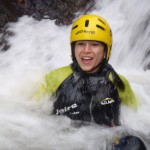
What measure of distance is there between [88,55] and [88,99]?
52 centimetres

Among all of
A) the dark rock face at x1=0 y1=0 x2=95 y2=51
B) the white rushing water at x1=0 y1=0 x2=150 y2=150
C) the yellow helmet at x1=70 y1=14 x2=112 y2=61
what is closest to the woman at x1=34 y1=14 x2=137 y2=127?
the yellow helmet at x1=70 y1=14 x2=112 y2=61

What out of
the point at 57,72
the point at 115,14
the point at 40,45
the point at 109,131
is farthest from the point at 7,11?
the point at 109,131

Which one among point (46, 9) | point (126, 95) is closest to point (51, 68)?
point (46, 9)

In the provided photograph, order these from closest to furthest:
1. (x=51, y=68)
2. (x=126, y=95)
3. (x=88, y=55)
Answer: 1. (x=88, y=55)
2. (x=126, y=95)
3. (x=51, y=68)

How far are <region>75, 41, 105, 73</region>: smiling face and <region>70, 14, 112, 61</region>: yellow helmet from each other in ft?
0.24

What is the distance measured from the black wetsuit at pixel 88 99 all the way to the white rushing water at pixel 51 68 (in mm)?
116

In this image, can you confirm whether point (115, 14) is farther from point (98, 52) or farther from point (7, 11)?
point (98, 52)

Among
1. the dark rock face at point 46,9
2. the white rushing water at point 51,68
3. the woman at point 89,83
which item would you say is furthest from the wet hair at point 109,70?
the dark rock face at point 46,9

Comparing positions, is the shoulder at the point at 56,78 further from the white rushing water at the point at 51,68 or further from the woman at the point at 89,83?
the white rushing water at the point at 51,68

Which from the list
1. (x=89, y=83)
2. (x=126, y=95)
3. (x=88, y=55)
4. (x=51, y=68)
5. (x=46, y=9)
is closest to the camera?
(x=88, y=55)

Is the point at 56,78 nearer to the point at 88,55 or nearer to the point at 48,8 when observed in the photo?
the point at 88,55

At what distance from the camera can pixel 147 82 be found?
21.3ft

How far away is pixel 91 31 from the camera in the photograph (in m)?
4.57

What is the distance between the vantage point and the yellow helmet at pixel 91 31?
4.56m
